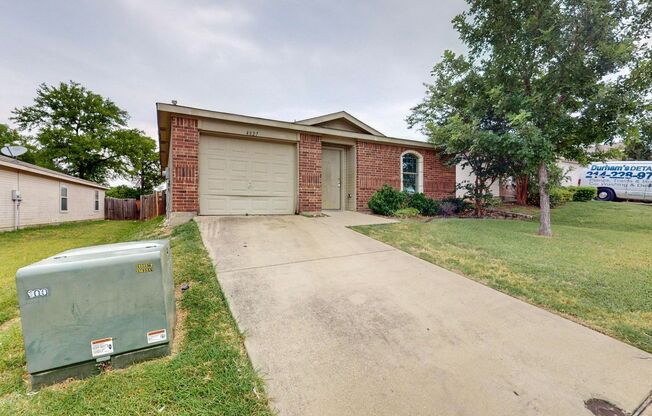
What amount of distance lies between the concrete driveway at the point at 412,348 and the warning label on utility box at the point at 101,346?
0.93m

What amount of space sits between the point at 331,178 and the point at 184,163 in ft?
15.1

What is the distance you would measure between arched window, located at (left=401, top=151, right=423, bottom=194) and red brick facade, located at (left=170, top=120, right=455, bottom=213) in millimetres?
197

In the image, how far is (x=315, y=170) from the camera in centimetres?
820

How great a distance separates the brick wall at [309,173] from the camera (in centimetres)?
797

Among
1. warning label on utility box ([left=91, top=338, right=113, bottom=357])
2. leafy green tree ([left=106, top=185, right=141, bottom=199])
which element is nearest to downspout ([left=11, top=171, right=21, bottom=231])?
warning label on utility box ([left=91, top=338, right=113, bottom=357])

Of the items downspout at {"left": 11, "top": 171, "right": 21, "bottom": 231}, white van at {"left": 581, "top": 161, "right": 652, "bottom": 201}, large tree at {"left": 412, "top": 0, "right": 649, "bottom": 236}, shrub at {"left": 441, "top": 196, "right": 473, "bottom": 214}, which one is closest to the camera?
large tree at {"left": 412, "top": 0, "right": 649, "bottom": 236}

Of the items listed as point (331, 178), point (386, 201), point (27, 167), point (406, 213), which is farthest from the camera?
Result: point (27, 167)

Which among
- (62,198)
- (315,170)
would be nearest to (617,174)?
(315,170)

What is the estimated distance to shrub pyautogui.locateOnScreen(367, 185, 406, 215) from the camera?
8.67m

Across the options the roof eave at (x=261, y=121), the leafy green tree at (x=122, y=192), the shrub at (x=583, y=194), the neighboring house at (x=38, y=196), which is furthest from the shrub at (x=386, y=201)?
the leafy green tree at (x=122, y=192)

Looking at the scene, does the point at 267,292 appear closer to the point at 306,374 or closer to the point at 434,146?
the point at 306,374

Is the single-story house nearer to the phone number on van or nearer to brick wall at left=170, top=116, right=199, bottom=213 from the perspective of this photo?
brick wall at left=170, top=116, right=199, bottom=213

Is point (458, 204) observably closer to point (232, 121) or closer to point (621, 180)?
point (232, 121)

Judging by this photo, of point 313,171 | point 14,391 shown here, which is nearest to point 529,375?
point 14,391
